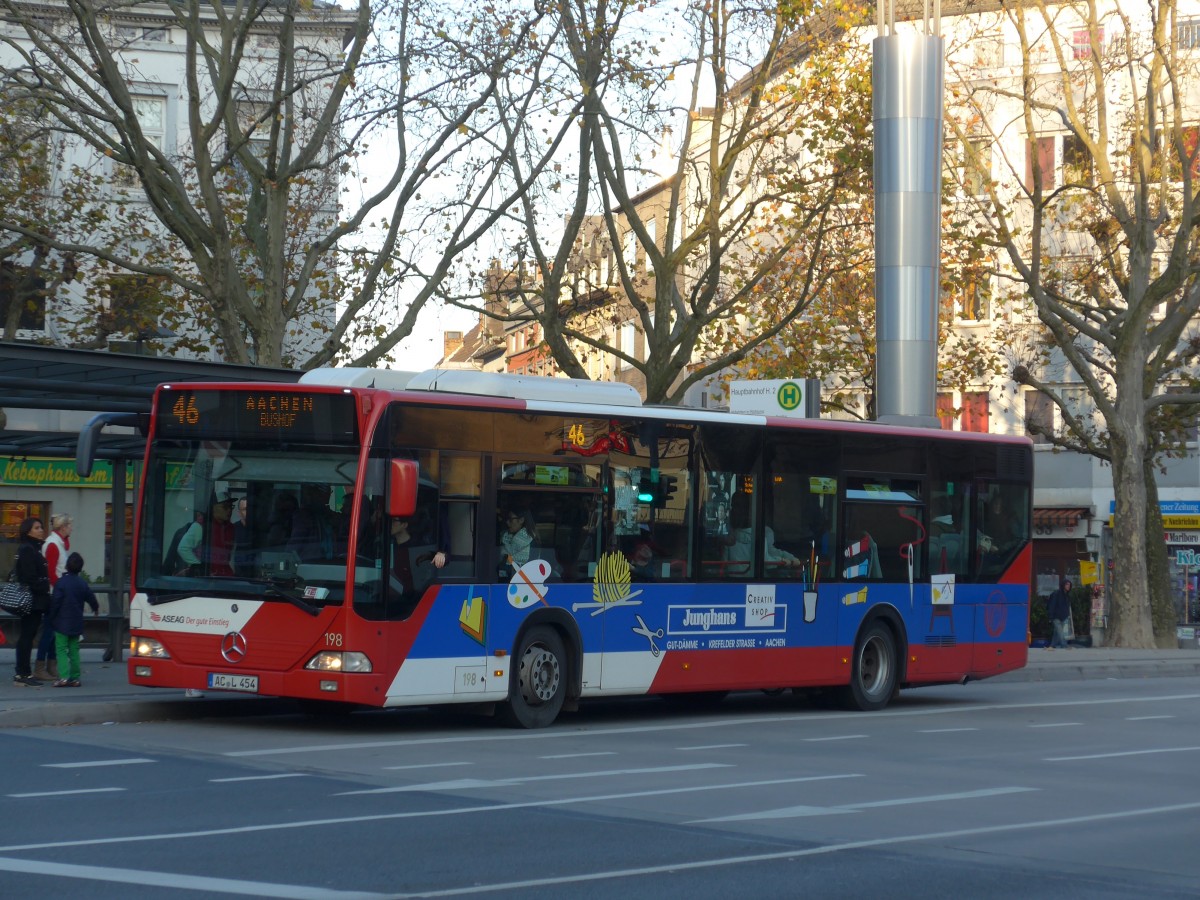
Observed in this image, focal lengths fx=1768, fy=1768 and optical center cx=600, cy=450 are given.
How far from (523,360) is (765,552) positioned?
7813 cm

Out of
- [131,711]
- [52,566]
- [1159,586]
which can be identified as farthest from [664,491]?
[1159,586]

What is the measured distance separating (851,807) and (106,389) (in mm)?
8774

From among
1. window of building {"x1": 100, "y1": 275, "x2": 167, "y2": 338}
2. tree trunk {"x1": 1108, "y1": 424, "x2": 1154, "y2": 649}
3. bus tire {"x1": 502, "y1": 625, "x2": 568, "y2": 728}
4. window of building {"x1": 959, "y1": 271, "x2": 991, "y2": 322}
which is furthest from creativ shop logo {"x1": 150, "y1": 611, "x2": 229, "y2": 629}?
window of building {"x1": 959, "y1": 271, "x2": 991, "y2": 322}

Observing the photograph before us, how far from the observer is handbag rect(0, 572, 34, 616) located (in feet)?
55.8

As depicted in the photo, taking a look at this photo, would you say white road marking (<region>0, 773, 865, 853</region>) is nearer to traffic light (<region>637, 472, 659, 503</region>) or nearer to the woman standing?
traffic light (<region>637, 472, 659, 503</region>)

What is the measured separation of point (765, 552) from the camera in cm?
1806

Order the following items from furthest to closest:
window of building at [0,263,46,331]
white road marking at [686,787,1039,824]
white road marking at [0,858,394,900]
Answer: window of building at [0,263,46,331] → white road marking at [686,787,1039,824] → white road marking at [0,858,394,900]

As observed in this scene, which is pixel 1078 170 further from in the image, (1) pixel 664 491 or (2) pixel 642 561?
(2) pixel 642 561

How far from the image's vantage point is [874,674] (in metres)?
19.7

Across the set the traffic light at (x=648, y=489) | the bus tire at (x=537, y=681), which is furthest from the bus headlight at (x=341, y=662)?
the traffic light at (x=648, y=489)

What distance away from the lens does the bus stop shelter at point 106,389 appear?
1566 centimetres

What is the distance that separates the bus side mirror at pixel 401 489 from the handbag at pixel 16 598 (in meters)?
4.85

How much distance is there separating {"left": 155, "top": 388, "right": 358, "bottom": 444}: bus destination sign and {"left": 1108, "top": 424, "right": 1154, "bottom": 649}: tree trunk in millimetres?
24013

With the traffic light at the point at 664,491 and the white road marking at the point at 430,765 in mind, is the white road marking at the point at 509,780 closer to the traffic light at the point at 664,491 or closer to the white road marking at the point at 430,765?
the white road marking at the point at 430,765
